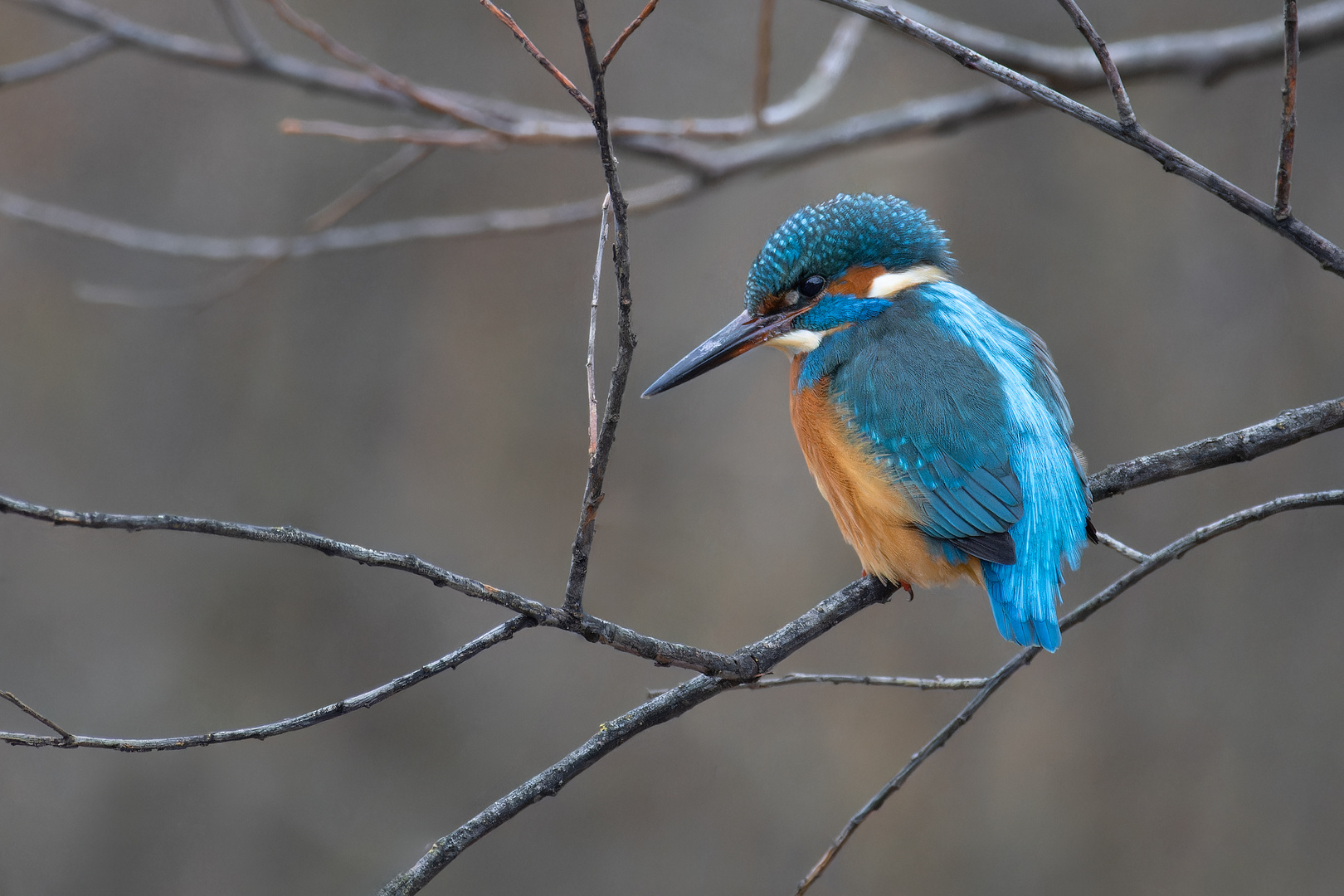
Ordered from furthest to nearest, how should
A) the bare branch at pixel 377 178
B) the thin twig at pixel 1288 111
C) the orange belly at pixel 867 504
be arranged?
the bare branch at pixel 377 178
the orange belly at pixel 867 504
the thin twig at pixel 1288 111

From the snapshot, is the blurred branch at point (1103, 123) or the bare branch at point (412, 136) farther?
the bare branch at point (412, 136)

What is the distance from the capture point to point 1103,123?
1.05m

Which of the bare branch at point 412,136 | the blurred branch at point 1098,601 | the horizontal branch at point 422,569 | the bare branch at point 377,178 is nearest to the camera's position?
Result: the horizontal branch at point 422,569

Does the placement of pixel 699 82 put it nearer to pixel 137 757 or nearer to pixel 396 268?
pixel 396 268

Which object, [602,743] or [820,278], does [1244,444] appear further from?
[602,743]

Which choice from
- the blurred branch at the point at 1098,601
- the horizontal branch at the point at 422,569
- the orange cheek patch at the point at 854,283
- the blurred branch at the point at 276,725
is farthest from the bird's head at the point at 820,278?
the blurred branch at the point at 276,725

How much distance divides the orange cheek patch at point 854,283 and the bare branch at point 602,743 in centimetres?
60

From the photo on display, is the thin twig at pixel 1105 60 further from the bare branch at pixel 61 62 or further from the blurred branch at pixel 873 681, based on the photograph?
the bare branch at pixel 61 62

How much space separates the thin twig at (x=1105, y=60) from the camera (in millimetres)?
976

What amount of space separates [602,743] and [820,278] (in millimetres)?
992

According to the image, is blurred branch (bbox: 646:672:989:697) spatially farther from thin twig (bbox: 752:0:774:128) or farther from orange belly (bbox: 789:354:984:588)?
thin twig (bbox: 752:0:774:128)

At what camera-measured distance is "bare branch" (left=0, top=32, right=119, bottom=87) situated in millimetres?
1757

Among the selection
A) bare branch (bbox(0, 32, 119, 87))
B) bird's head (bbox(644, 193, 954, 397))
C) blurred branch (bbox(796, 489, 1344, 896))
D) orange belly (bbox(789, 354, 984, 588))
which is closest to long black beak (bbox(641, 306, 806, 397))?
bird's head (bbox(644, 193, 954, 397))

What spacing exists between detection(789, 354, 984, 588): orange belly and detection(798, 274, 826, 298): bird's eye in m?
0.18
